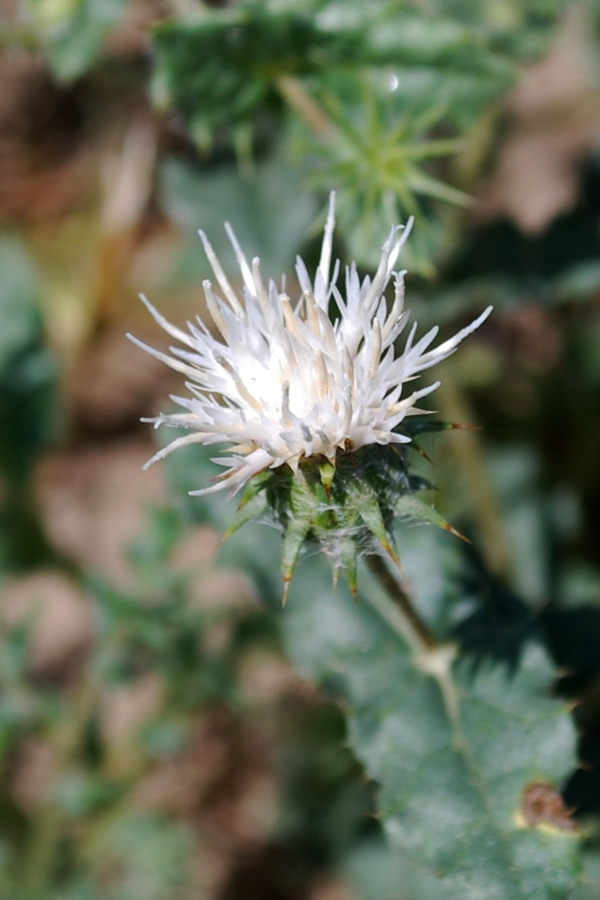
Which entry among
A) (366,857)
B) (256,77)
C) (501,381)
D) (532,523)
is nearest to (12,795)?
(366,857)

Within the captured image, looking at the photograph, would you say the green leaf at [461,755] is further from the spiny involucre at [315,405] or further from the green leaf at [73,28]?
the green leaf at [73,28]

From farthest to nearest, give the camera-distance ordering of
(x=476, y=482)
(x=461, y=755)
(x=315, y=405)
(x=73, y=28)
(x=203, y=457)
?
(x=476, y=482) < (x=73, y=28) < (x=203, y=457) < (x=461, y=755) < (x=315, y=405)

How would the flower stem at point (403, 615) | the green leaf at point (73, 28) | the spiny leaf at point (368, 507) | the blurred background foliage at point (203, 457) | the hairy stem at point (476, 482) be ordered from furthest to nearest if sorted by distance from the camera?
the hairy stem at point (476, 482), the green leaf at point (73, 28), the blurred background foliage at point (203, 457), the flower stem at point (403, 615), the spiny leaf at point (368, 507)

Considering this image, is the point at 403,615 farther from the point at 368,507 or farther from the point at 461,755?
the point at 368,507

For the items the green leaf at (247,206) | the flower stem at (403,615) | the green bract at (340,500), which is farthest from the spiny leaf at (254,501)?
the green leaf at (247,206)

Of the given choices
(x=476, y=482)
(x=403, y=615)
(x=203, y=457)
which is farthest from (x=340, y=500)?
(x=476, y=482)

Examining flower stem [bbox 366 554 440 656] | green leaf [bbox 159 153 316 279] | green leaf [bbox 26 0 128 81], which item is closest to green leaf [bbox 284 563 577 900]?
flower stem [bbox 366 554 440 656]
